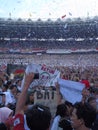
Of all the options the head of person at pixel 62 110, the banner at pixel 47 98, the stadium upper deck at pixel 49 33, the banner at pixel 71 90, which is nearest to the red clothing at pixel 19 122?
the head of person at pixel 62 110

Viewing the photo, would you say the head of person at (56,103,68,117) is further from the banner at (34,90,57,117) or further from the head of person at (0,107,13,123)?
the head of person at (0,107,13,123)

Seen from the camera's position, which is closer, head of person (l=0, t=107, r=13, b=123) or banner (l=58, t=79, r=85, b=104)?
head of person (l=0, t=107, r=13, b=123)

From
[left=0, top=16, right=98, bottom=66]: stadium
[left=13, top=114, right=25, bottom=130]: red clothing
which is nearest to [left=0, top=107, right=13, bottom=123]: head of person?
[left=13, top=114, right=25, bottom=130]: red clothing

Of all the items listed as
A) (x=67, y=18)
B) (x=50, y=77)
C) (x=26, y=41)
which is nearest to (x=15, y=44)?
(x=26, y=41)

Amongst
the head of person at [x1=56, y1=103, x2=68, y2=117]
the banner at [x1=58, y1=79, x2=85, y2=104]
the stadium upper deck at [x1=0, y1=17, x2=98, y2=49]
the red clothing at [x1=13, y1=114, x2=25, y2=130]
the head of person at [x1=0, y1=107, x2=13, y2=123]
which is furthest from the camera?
the stadium upper deck at [x1=0, y1=17, x2=98, y2=49]

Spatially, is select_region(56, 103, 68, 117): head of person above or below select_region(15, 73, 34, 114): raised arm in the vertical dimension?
below

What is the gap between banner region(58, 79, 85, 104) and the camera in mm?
5293

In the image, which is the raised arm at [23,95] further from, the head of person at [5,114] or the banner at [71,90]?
the banner at [71,90]

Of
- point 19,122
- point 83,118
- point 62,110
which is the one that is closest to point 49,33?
point 62,110

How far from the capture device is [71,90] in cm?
548

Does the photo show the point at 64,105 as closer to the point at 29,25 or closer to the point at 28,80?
the point at 28,80

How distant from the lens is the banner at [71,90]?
17.4ft

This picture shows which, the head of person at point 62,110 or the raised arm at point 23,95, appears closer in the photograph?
the raised arm at point 23,95

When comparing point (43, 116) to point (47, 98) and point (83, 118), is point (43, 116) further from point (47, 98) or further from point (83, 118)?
point (47, 98)
